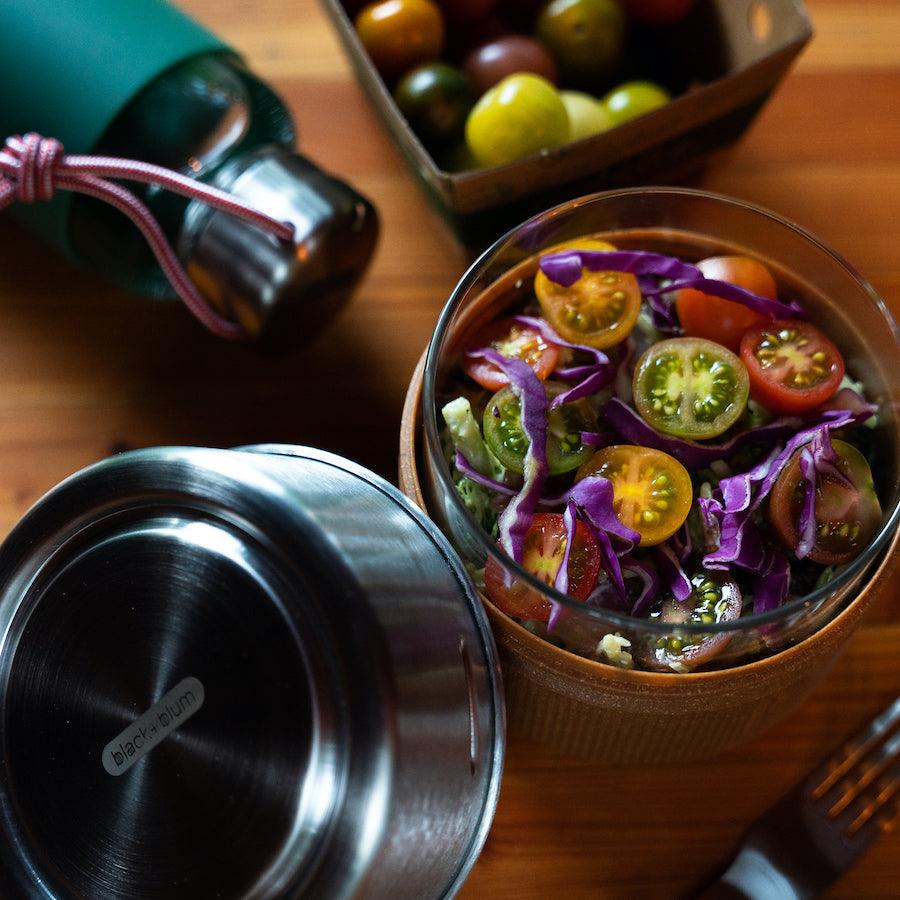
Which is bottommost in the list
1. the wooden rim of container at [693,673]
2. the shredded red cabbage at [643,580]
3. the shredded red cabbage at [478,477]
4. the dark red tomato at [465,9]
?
the wooden rim of container at [693,673]

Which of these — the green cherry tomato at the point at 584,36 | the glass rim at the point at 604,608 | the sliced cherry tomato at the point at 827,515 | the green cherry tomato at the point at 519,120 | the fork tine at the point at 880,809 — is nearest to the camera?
the glass rim at the point at 604,608

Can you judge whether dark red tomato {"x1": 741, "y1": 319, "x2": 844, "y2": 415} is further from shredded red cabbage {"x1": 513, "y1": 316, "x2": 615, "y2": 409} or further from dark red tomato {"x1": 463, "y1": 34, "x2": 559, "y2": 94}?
dark red tomato {"x1": 463, "y1": 34, "x2": 559, "y2": 94}

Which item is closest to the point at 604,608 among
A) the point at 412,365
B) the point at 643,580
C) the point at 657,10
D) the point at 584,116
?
the point at 643,580

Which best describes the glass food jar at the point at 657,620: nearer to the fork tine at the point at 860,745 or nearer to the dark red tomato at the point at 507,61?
the fork tine at the point at 860,745

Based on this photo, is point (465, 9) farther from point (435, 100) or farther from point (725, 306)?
point (725, 306)

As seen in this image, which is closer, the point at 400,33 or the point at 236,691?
the point at 236,691

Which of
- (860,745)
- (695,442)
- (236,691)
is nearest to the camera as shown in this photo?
(236,691)

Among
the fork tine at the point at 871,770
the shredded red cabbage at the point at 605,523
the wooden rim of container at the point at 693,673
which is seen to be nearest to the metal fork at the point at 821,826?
the fork tine at the point at 871,770
